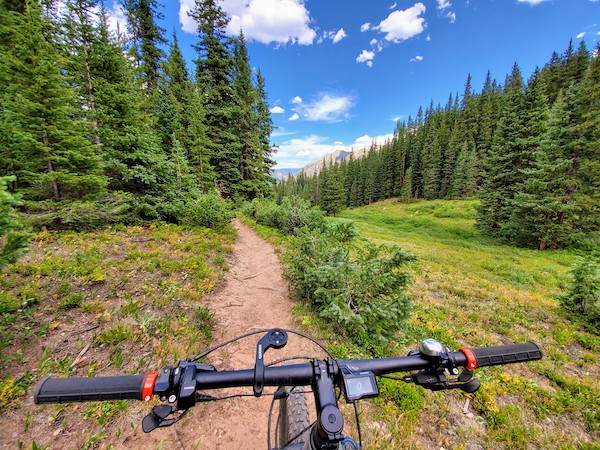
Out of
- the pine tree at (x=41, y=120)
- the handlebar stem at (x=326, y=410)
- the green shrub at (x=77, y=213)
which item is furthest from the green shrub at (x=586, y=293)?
the pine tree at (x=41, y=120)

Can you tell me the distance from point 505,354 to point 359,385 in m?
1.16

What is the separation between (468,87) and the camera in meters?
72.9

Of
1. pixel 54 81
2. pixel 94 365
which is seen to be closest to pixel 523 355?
pixel 94 365

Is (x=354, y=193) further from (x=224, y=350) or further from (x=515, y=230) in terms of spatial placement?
(x=224, y=350)

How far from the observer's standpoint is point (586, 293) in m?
6.69

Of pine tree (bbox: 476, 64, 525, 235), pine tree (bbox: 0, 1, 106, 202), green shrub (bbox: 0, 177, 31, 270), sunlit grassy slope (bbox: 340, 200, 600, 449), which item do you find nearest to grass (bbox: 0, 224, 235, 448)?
green shrub (bbox: 0, 177, 31, 270)

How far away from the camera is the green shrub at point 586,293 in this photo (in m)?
6.52

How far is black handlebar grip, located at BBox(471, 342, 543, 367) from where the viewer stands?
5.01 ft

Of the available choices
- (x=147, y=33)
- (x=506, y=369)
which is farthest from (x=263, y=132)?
(x=506, y=369)

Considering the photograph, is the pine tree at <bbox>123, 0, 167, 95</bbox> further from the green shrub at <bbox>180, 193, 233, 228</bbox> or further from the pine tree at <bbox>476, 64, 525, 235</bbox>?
the pine tree at <bbox>476, 64, 525, 235</bbox>

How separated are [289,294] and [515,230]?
21910 mm

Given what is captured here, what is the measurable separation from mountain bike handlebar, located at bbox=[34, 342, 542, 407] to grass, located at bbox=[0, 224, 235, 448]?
2570mm

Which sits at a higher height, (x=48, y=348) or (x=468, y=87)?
(x=468, y=87)

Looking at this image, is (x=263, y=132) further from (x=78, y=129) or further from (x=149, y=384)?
(x=149, y=384)
